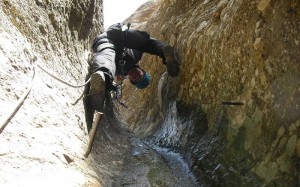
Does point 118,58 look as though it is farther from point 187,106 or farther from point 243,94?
point 243,94

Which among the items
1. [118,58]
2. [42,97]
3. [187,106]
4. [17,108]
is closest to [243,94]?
[187,106]

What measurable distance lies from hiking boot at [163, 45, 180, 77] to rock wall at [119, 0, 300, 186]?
0.15 meters

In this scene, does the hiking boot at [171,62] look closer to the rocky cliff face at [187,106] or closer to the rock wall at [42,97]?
the rocky cliff face at [187,106]

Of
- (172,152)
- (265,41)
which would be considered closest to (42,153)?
(265,41)

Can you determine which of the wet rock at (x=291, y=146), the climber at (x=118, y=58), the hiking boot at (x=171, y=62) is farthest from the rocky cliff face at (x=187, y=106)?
the climber at (x=118, y=58)

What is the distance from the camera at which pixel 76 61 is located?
6.61m

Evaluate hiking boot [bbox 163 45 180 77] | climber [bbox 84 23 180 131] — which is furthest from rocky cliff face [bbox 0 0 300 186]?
climber [bbox 84 23 180 131]

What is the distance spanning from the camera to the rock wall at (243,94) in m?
3.70

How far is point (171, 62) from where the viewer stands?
6.91 meters

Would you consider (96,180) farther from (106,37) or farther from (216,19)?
(106,37)

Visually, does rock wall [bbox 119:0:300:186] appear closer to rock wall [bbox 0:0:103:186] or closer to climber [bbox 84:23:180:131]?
climber [bbox 84:23:180:131]

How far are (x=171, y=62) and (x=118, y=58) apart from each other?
49.1 inches

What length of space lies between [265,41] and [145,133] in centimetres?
435

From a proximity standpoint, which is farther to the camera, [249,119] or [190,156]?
[190,156]
